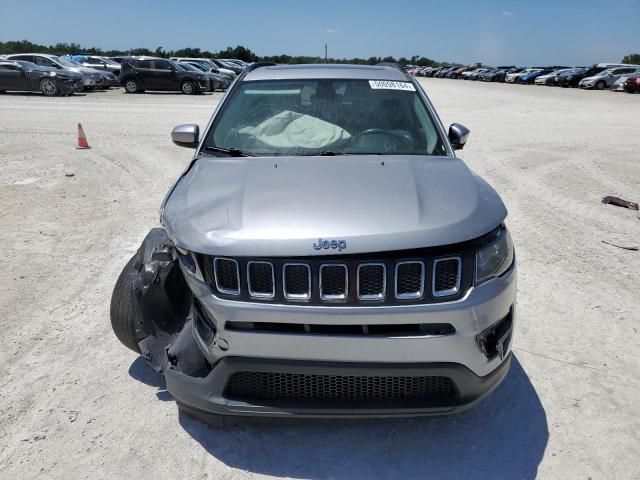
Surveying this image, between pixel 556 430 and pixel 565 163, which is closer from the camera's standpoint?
pixel 556 430

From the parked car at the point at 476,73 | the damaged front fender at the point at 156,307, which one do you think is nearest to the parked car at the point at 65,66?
the damaged front fender at the point at 156,307

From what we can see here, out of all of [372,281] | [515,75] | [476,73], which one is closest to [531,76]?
[515,75]

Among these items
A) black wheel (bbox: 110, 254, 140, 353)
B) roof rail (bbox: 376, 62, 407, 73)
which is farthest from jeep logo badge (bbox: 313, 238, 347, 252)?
roof rail (bbox: 376, 62, 407, 73)

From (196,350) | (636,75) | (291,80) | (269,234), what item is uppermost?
(291,80)

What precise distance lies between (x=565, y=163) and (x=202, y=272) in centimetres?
885

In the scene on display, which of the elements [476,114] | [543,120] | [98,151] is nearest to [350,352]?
[98,151]

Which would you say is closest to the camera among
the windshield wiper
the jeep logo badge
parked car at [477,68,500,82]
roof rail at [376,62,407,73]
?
the jeep logo badge

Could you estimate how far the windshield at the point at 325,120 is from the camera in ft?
11.7

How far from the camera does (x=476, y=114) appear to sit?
1806cm

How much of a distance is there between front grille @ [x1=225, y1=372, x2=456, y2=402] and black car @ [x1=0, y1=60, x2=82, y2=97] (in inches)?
911

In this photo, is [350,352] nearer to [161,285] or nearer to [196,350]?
[196,350]

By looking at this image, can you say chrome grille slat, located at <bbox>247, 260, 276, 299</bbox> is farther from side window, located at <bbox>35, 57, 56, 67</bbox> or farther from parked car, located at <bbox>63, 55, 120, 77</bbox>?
parked car, located at <bbox>63, 55, 120, 77</bbox>

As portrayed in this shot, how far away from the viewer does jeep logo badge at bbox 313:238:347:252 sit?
88.6 inches

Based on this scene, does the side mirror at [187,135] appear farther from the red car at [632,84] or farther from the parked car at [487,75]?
the parked car at [487,75]
